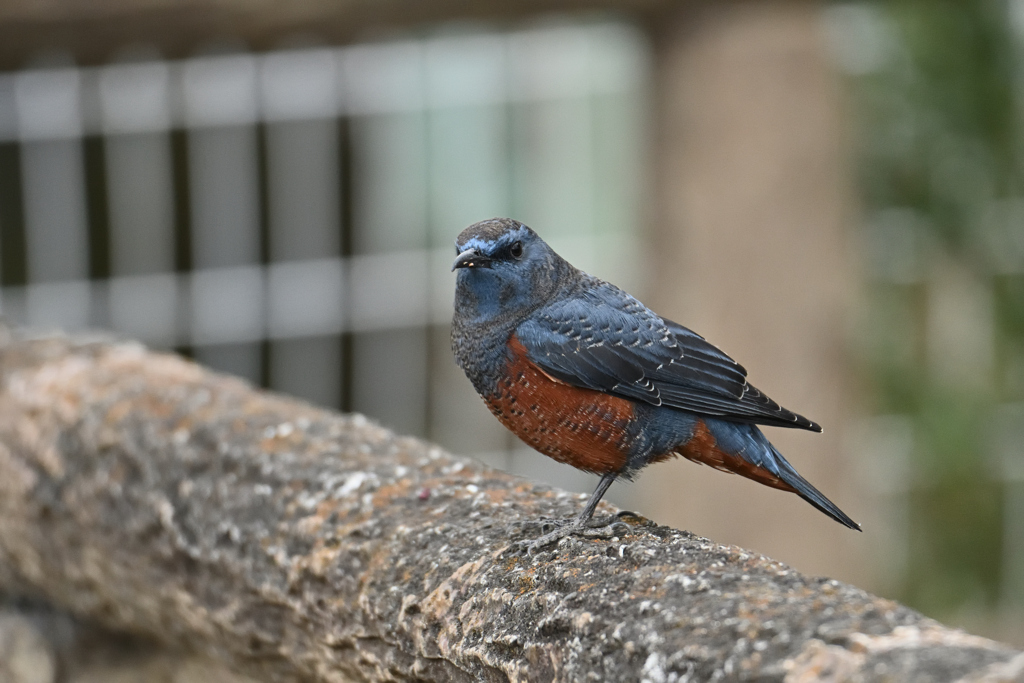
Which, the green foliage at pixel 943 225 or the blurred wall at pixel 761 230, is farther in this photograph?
the green foliage at pixel 943 225

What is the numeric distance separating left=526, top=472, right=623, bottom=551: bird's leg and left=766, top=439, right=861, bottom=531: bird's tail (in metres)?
0.37

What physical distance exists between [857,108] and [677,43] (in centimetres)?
178

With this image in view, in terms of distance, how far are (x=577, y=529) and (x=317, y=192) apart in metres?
3.85

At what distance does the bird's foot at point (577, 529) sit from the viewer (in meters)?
2.36

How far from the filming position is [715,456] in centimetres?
264

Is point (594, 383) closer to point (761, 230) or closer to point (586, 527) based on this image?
point (586, 527)

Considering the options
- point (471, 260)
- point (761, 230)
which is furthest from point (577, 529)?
point (761, 230)

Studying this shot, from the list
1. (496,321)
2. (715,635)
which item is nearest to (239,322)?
(496,321)

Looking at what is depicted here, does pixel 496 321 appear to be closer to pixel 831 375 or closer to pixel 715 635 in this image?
pixel 715 635

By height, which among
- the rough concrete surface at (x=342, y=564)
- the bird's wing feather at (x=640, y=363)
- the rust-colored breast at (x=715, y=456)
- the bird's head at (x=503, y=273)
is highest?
the bird's head at (x=503, y=273)

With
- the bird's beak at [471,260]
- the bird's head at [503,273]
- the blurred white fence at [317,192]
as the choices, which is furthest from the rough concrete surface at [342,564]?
the blurred white fence at [317,192]

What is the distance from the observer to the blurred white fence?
571cm

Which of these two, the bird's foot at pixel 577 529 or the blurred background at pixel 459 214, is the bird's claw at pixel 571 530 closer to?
the bird's foot at pixel 577 529

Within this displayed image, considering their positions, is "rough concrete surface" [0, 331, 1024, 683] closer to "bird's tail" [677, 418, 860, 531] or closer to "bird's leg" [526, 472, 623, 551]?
"bird's leg" [526, 472, 623, 551]
